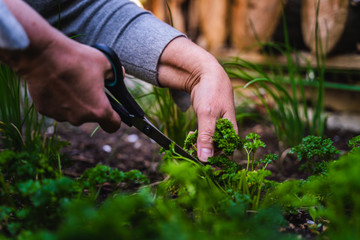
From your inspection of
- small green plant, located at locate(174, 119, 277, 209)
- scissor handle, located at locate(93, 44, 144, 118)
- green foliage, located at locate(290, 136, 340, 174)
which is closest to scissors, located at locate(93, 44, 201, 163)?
scissor handle, located at locate(93, 44, 144, 118)

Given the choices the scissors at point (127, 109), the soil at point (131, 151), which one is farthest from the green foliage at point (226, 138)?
the soil at point (131, 151)

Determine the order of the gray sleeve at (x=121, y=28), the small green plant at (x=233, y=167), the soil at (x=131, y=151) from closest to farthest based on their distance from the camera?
the small green plant at (x=233, y=167) < the gray sleeve at (x=121, y=28) < the soil at (x=131, y=151)

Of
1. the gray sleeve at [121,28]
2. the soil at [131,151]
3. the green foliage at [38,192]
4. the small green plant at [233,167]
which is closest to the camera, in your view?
the green foliage at [38,192]

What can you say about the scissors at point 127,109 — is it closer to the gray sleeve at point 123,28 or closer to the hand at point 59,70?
the hand at point 59,70

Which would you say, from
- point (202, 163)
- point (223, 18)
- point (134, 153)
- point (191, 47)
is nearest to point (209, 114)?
point (202, 163)

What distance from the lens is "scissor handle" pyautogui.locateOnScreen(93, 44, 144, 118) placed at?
1.08 meters

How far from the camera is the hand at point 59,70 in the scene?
0.86m

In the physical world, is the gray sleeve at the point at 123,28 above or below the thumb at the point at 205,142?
above

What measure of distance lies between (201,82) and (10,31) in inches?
29.8

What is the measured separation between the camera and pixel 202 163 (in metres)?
1.22

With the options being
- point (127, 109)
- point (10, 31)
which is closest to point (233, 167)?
point (127, 109)

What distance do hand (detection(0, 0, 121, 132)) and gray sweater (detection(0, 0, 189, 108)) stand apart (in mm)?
422

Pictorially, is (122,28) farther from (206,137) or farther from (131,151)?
(131,151)

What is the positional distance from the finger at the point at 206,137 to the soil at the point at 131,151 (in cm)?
57
